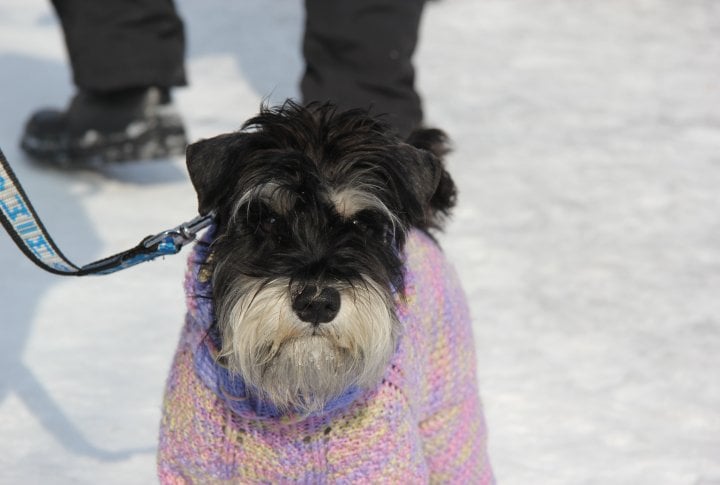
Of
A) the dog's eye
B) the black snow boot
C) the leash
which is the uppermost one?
the dog's eye

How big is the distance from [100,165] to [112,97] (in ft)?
1.19

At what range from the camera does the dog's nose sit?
2027 mm

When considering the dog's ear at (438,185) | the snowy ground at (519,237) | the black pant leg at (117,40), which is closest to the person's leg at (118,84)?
the black pant leg at (117,40)

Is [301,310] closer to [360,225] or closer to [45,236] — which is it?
[360,225]

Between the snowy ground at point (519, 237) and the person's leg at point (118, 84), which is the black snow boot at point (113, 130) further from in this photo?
the snowy ground at point (519, 237)

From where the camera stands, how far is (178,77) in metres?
4.68

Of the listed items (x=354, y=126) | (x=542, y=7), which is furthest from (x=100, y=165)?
(x=542, y=7)

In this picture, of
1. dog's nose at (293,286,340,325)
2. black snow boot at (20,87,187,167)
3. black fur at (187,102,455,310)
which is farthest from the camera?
black snow boot at (20,87,187,167)

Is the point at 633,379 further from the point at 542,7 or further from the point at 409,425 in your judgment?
the point at 542,7

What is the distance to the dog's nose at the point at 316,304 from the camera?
6.65 ft

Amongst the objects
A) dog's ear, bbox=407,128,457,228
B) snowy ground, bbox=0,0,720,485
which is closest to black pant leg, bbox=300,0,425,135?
snowy ground, bbox=0,0,720,485

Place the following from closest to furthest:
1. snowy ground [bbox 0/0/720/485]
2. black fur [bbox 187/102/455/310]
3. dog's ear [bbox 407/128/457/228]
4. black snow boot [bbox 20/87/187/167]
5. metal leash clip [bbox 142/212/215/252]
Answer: black fur [bbox 187/102/455/310] → metal leash clip [bbox 142/212/215/252] → dog's ear [bbox 407/128/457/228] → snowy ground [bbox 0/0/720/485] → black snow boot [bbox 20/87/187/167]

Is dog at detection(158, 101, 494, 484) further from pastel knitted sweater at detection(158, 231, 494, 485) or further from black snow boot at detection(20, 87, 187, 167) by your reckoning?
black snow boot at detection(20, 87, 187, 167)

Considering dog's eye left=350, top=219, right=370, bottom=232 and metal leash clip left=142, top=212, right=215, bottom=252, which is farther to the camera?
metal leash clip left=142, top=212, right=215, bottom=252
